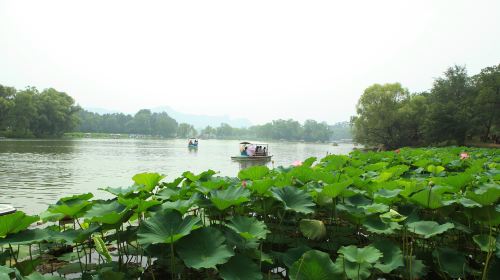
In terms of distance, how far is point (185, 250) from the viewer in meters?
1.99

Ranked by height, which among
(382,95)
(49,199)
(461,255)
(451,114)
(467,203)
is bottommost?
(49,199)

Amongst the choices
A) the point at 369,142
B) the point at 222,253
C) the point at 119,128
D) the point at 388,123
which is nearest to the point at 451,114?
the point at 388,123

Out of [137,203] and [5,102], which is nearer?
[137,203]

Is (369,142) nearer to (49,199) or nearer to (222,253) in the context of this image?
(49,199)

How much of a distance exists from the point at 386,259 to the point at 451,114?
40.9 m

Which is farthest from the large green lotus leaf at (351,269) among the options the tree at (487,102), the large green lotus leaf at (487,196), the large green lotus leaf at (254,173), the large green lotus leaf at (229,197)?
the tree at (487,102)

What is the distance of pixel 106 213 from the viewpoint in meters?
2.38

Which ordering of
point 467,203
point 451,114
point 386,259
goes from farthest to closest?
1. point 451,114
2. point 467,203
3. point 386,259

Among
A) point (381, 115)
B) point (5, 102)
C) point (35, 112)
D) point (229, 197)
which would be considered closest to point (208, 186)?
point (229, 197)

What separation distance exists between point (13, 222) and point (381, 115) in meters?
46.5

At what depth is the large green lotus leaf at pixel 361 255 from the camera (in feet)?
6.22

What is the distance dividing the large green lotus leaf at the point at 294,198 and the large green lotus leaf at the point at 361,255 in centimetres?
57

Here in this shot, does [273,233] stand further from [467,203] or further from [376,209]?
[467,203]

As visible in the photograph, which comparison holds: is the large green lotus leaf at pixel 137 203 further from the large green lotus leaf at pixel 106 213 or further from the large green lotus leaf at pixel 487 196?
the large green lotus leaf at pixel 487 196
